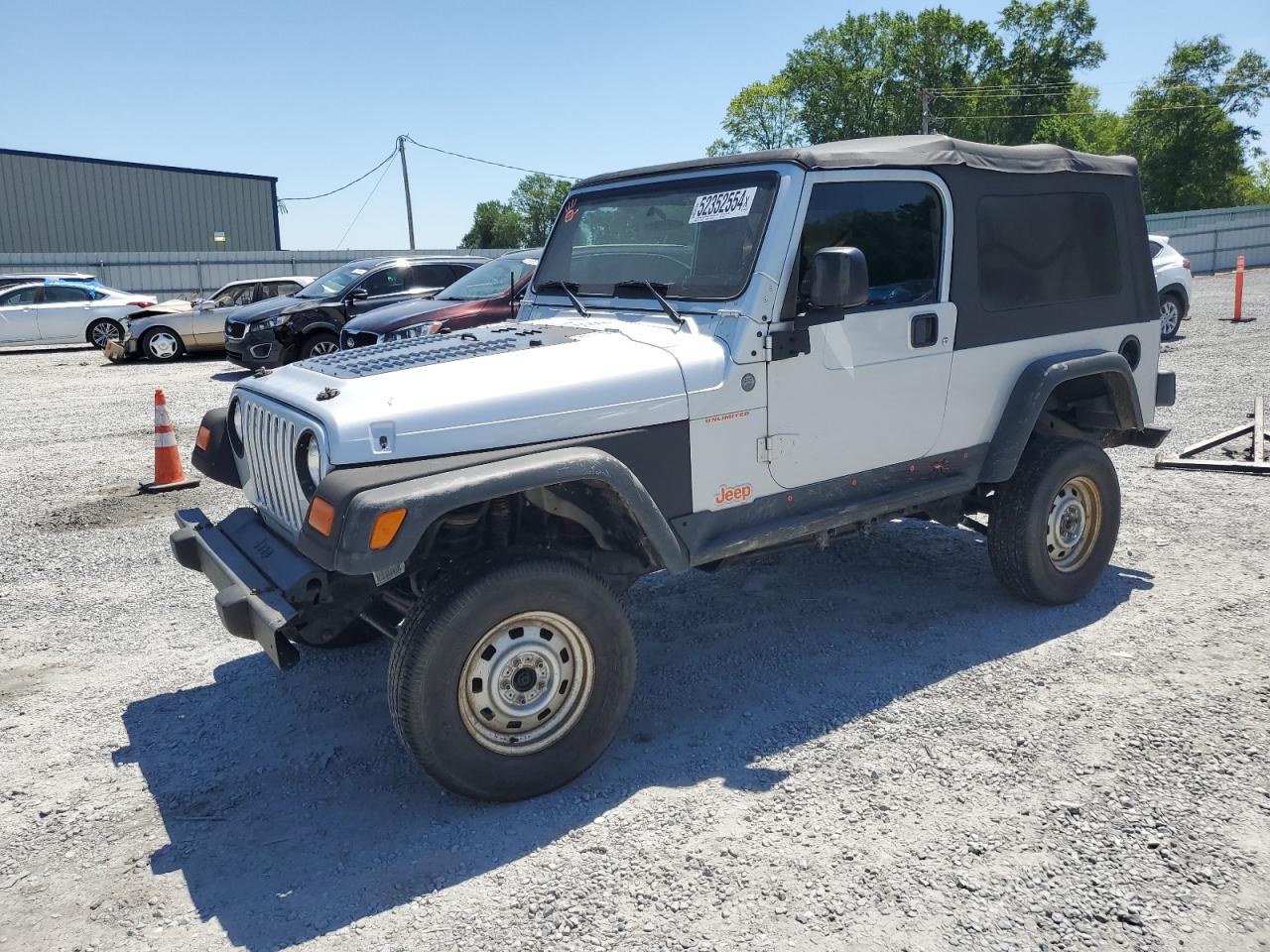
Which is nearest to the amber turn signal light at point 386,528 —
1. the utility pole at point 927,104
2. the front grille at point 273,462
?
the front grille at point 273,462

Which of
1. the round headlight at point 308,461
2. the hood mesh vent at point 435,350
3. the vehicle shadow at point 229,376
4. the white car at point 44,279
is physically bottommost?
the round headlight at point 308,461

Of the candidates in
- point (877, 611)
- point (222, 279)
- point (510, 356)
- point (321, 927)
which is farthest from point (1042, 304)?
point (222, 279)

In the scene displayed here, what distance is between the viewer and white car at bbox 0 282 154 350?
63.8ft

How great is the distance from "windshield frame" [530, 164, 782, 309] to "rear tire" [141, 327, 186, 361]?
1454cm

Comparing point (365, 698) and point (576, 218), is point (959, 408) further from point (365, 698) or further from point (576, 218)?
point (365, 698)

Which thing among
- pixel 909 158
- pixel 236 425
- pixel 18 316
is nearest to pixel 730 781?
pixel 236 425

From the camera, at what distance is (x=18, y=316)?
1944cm

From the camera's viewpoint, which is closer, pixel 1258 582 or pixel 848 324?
pixel 848 324

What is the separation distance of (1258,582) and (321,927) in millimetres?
4971

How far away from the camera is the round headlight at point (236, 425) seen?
13.8ft

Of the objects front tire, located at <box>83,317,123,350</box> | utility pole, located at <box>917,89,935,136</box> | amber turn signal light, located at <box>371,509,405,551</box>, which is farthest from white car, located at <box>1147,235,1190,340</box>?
utility pole, located at <box>917,89,935,136</box>

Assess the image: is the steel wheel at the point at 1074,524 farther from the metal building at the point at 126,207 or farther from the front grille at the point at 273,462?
the metal building at the point at 126,207

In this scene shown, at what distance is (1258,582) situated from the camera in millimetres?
5320

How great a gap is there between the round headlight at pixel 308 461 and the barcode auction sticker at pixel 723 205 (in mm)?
1823
